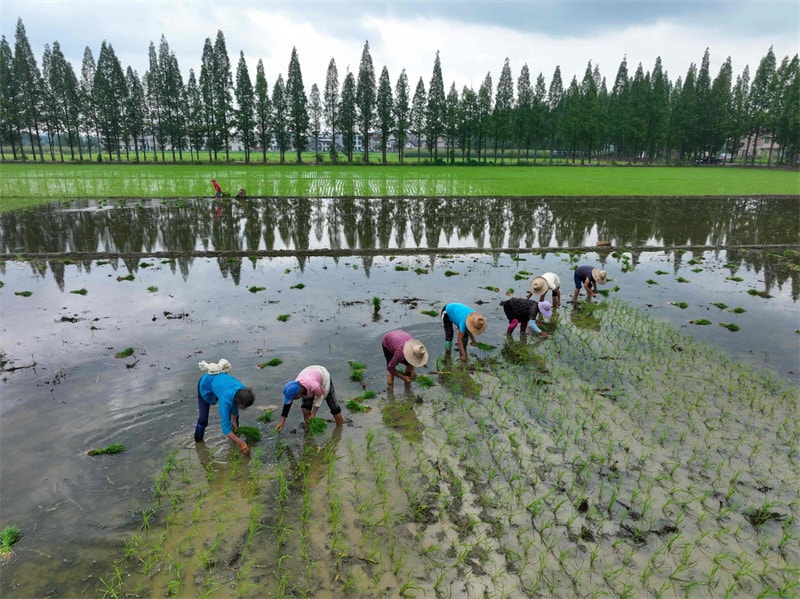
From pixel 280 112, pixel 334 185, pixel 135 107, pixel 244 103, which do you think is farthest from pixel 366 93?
pixel 334 185

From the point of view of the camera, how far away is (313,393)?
5504 mm

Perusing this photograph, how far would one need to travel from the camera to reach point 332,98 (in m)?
61.6

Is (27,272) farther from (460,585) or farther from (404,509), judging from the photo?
(460,585)

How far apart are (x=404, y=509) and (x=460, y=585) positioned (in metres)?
0.98

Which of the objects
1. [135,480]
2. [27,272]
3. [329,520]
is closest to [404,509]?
[329,520]

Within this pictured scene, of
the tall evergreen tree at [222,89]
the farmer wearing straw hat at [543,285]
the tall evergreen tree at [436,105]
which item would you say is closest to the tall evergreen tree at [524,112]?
the tall evergreen tree at [436,105]

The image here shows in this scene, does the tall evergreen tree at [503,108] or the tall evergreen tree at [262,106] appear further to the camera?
the tall evergreen tree at [503,108]

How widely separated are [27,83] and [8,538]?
68653mm

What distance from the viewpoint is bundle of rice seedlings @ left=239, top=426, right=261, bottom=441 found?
5.65m

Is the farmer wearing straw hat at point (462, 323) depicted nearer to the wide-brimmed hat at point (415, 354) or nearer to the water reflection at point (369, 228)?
the wide-brimmed hat at point (415, 354)

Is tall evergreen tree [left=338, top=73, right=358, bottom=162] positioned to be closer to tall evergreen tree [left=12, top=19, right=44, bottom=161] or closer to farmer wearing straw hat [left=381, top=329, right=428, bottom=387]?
tall evergreen tree [left=12, top=19, right=44, bottom=161]

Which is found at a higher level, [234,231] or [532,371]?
[234,231]

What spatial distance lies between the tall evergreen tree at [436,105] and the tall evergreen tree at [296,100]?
53.6ft

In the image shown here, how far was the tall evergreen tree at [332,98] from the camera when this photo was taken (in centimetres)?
6022
